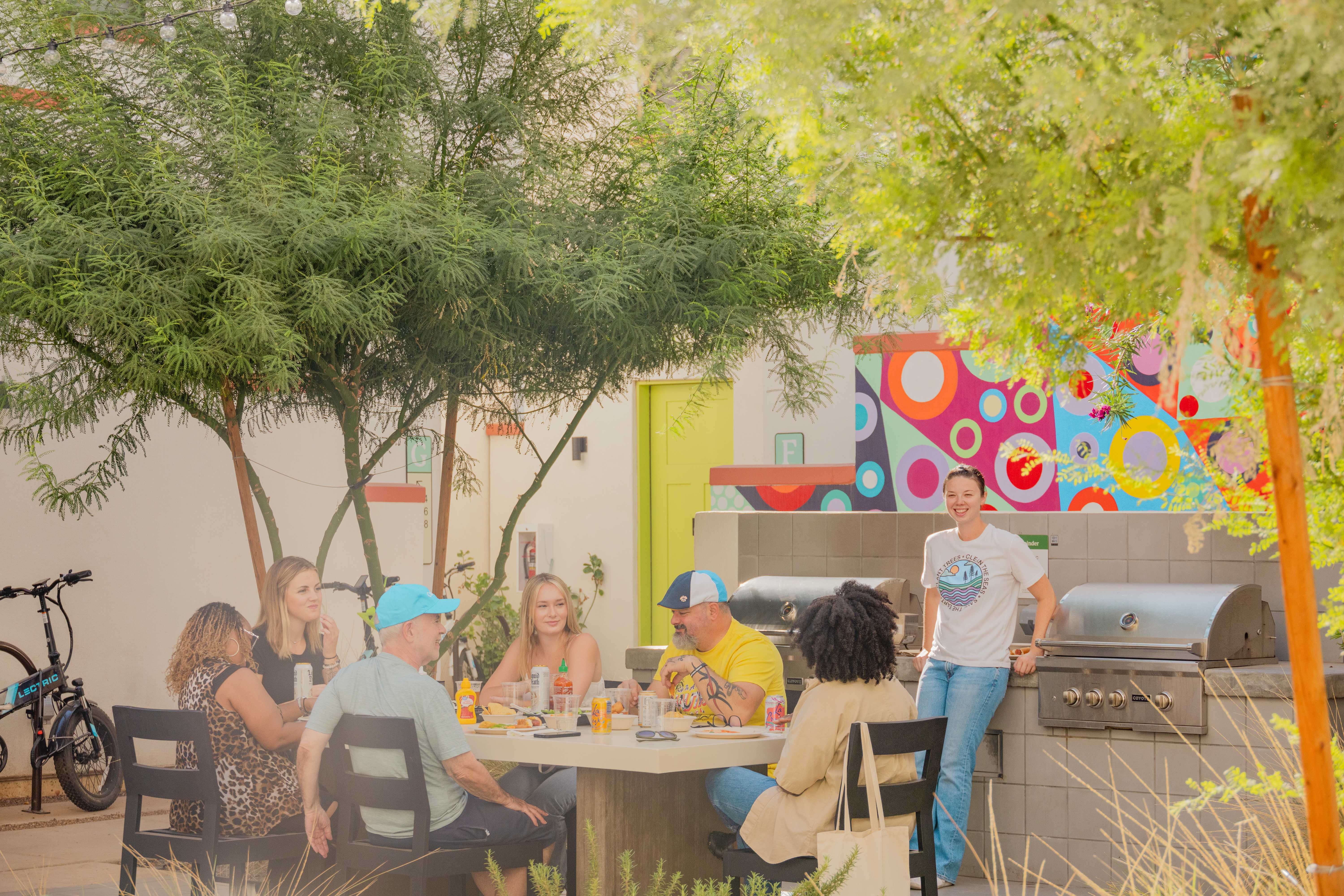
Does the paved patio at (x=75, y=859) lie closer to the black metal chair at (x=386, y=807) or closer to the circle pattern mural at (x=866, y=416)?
the black metal chair at (x=386, y=807)

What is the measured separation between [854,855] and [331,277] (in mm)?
2494

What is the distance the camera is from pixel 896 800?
3.73 metres

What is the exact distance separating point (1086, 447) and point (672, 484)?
5.51m

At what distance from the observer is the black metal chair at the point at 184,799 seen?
386cm

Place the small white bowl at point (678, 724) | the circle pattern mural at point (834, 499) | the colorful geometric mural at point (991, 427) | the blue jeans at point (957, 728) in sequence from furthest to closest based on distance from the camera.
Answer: the circle pattern mural at point (834, 499), the colorful geometric mural at point (991, 427), the blue jeans at point (957, 728), the small white bowl at point (678, 724)

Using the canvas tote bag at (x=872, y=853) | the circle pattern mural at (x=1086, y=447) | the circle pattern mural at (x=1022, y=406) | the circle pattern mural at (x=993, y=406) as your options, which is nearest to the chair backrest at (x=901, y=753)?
the canvas tote bag at (x=872, y=853)

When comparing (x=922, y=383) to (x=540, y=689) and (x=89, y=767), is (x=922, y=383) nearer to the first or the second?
(x=540, y=689)

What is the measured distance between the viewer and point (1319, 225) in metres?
1.66

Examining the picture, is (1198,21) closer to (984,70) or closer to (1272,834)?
(984,70)

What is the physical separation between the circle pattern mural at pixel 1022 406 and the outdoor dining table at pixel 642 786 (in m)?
2.78

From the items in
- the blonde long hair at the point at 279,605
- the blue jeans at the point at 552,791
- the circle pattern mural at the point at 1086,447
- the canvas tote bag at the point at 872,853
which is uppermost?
the circle pattern mural at the point at 1086,447

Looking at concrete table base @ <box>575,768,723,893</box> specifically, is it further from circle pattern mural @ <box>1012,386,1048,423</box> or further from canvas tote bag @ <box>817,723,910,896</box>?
circle pattern mural @ <box>1012,386,1048,423</box>

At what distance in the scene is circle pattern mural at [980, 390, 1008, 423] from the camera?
6.75 m

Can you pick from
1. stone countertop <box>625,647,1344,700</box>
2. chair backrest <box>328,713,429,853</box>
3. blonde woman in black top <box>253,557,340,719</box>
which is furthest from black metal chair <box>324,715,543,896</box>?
stone countertop <box>625,647,1344,700</box>
